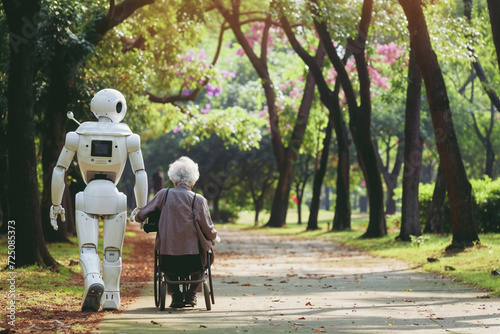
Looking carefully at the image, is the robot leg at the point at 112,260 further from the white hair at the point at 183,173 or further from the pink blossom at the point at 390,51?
the pink blossom at the point at 390,51

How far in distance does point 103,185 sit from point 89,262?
34.7 inches

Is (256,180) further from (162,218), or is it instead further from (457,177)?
(162,218)

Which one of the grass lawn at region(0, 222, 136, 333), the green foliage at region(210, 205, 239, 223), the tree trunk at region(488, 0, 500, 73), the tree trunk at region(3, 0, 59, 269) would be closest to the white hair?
the grass lawn at region(0, 222, 136, 333)

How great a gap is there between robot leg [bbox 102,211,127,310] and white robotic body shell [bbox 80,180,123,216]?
0.12 meters

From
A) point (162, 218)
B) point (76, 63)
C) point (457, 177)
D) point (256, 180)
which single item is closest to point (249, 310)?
point (162, 218)

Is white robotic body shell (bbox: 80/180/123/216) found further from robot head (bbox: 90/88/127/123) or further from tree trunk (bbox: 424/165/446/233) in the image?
tree trunk (bbox: 424/165/446/233)

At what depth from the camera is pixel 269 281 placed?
531 inches

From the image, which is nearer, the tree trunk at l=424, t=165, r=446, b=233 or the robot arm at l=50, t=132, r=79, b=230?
the robot arm at l=50, t=132, r=79, b=230

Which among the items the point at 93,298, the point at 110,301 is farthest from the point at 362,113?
the point at 93,298

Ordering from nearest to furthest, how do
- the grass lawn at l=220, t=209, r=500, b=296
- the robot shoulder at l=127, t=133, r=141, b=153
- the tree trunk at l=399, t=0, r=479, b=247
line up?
the robot shoulder at l=127, t=133, r=141, b=153, the grass lawn at l=220, t=209, r=500, b=296, the tree trunk at l=399, t=0, r=479, b=247

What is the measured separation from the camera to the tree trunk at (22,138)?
41.2 ft

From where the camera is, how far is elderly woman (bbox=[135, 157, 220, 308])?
30.6 feet

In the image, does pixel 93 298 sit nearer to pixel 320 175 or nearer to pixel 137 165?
pixel 137 165

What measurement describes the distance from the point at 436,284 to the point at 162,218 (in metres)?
5.34
